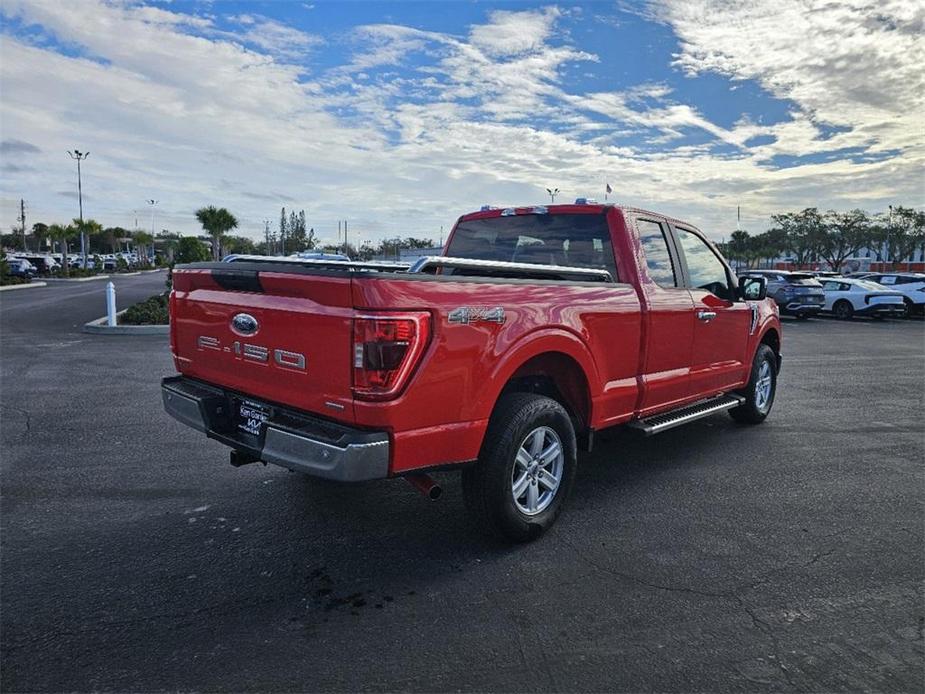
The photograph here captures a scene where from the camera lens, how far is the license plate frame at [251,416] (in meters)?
3.54

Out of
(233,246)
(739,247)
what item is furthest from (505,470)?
(739,247)

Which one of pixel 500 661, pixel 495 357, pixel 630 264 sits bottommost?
pixel 500 661

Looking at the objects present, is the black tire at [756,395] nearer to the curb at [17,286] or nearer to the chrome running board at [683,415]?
the chrome running board at [683,415]

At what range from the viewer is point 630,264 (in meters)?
4.76

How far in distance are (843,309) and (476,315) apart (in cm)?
2418

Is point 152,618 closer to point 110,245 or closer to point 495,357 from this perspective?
point 495,357

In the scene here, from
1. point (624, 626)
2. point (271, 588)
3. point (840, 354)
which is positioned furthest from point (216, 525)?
point (840, 354)

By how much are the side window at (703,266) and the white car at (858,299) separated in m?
19.9

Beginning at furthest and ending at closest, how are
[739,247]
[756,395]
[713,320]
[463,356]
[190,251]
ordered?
[739,247] < [190,251] < [756,395] < [713,320] < [463,356]

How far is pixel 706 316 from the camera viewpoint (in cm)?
545

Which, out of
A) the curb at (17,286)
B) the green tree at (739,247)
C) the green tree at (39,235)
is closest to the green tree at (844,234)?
the green tree at (739,247)

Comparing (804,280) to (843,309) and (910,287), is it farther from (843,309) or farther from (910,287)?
(910,287)

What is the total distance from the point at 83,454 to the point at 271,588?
3065 mm

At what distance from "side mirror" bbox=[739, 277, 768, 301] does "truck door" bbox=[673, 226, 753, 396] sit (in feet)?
0.34
